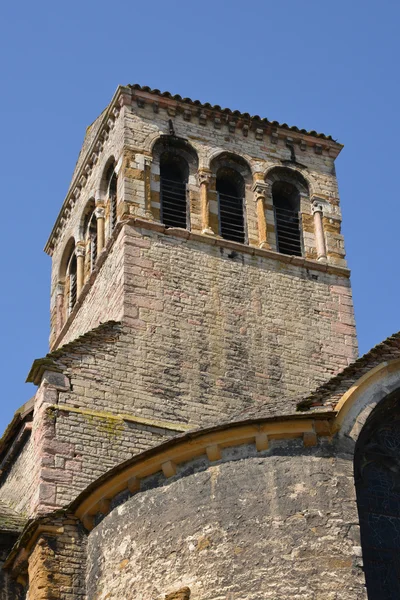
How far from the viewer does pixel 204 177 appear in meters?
20.4

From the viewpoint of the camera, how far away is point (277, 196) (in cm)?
2130

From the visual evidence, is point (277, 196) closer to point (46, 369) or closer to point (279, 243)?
point (279, 243)

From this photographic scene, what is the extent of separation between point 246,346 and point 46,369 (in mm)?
3527

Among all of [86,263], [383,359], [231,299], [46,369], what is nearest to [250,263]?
[231,299]

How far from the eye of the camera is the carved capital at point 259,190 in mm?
20656

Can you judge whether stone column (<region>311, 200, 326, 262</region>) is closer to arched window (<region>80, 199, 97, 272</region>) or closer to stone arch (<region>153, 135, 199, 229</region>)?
stone arch (<region>153, 135, 199, 229</region>)

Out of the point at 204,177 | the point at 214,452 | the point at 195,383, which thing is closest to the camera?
the point at 214,452

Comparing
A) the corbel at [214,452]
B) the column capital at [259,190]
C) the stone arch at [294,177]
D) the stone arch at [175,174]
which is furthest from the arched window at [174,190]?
the corbel at [214,452]

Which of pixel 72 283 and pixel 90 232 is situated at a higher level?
pixel 90 232

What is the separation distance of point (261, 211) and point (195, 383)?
4.38 meters

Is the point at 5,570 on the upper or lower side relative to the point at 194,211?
lower

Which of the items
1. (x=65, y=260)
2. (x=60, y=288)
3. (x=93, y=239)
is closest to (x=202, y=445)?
(x=93, y=239)

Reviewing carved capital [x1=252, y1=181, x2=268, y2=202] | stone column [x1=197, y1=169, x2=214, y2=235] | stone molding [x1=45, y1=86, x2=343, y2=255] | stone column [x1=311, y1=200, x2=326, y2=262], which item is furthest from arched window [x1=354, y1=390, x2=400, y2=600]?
stone molding [x1=45, y1=86, x2=343, y2=255]

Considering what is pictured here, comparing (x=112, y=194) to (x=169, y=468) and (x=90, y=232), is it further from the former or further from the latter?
(x=169, y=468)
